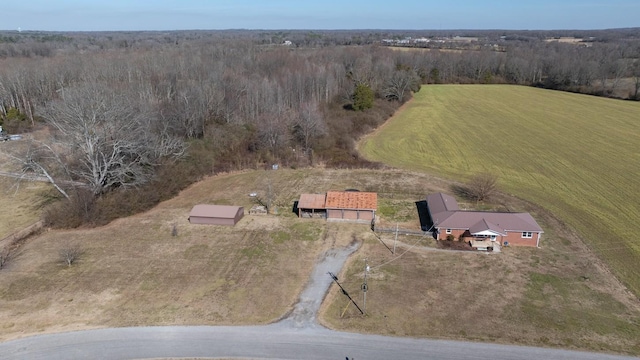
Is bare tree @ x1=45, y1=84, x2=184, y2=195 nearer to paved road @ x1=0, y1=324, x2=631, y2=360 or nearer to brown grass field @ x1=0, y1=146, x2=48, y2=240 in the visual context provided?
brown grass field @ x1=0, y1=146, x2=48, y2=240

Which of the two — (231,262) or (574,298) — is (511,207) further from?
(231,262)

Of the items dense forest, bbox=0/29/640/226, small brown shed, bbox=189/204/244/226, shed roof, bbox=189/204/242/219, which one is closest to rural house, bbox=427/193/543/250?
small brown shed, bbox=189/204/244/226

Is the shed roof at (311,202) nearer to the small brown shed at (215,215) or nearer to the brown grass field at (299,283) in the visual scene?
the brown grass field at (299,283)

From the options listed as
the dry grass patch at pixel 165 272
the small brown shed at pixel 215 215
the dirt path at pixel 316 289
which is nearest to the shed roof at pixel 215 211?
the small brown shed at pixel 215 215

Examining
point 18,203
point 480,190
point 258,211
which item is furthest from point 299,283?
point 18,203

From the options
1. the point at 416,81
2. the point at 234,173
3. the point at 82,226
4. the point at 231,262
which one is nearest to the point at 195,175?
the point at 234,173
